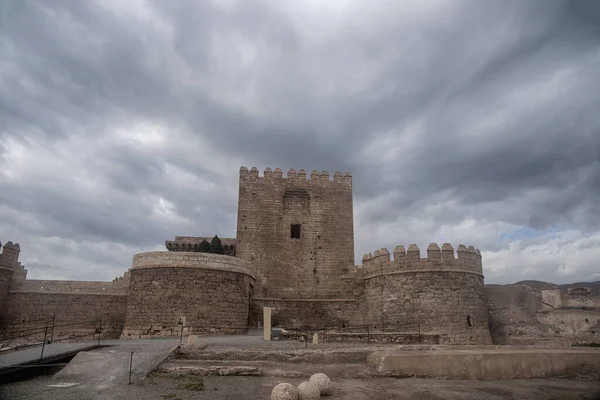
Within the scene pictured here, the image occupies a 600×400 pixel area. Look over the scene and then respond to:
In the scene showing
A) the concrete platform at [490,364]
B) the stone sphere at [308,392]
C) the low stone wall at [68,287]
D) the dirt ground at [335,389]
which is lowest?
the dirt ground at [335,389]

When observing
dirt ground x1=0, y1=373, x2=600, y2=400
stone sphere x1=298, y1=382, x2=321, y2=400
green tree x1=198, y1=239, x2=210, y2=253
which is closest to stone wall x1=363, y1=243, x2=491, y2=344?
dirt ground x1=0, y1=373, x2=600, y2=400

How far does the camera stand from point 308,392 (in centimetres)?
709

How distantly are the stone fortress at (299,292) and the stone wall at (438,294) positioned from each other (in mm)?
45

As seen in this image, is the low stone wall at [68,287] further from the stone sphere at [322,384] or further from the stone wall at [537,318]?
the stone wall at [537,318]

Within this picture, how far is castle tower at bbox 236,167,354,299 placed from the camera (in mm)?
23391

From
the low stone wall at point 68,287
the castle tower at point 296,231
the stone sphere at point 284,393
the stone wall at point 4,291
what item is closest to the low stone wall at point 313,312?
the castle tower at point 296,231

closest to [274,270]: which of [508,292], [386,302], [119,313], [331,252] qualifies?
[331,252]

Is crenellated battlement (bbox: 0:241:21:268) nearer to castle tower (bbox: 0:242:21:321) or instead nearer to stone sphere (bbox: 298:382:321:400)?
castle tower (bbox: 0:242:21:321)

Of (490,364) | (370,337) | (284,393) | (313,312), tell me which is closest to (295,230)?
(313,312)

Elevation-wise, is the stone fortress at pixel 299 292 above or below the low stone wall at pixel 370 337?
above

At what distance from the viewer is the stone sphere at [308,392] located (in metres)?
7.05

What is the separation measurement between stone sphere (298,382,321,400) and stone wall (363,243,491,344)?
11.9 meters

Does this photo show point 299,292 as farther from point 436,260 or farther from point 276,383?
point 276,383

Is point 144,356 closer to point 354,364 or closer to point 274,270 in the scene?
point 354,364
